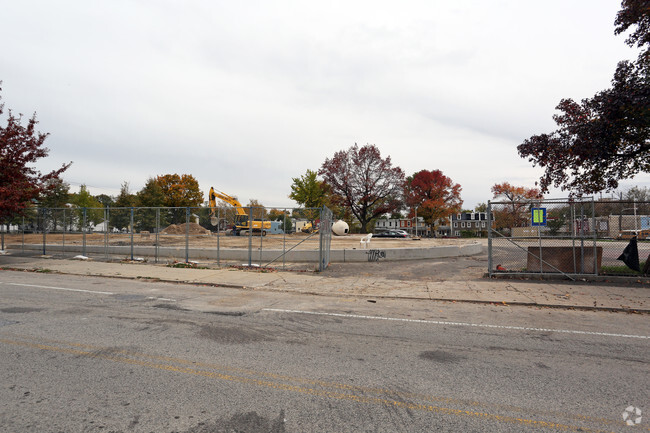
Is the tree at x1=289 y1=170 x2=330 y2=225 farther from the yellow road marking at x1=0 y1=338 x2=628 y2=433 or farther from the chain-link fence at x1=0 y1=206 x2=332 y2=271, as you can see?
the yellow road marking at x1=0 y1=338 x2=628 y2=433

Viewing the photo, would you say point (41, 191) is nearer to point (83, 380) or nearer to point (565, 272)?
point (83, 380)

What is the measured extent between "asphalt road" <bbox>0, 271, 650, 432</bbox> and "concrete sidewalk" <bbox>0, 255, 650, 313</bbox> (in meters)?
1.38

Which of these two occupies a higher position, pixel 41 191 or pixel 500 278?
pixel 41 191

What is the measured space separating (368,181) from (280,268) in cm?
4009

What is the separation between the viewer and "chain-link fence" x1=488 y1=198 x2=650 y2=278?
11.4 metres

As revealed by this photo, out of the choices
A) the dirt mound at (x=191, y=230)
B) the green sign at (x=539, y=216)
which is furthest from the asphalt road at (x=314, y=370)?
the dirt mound at (x=191, y=230)

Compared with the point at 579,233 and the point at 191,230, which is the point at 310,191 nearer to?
the point at 191,230

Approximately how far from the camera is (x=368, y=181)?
174 ft

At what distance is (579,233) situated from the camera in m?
11.8

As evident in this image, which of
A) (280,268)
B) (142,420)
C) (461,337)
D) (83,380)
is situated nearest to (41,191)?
(280,268)

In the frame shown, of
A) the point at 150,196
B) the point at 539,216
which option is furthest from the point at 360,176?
the point at 539,216

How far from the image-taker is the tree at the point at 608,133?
10516 millimetres

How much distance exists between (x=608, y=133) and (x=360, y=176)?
139 feet

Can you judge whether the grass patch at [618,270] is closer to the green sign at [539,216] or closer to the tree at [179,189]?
the green sign at [539,216]
